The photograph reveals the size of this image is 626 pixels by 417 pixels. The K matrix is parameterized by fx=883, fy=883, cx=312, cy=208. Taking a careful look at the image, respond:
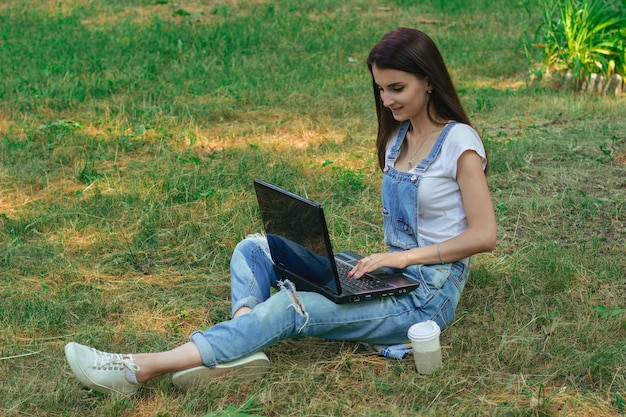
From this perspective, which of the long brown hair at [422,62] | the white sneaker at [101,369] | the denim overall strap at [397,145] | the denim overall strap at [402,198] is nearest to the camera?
the white sneaker at [101,369]

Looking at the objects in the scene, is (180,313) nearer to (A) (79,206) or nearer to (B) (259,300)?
(B) (259,300)

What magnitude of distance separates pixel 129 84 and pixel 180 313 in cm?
405

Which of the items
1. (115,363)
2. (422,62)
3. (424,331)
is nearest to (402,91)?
(422,62)

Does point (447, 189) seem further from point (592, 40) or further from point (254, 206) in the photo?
point (592, 40)

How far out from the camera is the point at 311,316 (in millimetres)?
3359

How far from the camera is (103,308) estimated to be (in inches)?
162

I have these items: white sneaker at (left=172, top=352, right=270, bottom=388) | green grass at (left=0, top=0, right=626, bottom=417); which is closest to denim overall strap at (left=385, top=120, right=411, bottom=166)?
green grass at (left=0, top=0, right=626, bottom=417)

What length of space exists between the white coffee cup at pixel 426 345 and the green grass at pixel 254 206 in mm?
64

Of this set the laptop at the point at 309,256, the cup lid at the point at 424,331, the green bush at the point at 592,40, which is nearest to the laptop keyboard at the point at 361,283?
the laptop at the point at 309,256

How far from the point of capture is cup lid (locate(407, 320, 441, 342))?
3303 millimetres

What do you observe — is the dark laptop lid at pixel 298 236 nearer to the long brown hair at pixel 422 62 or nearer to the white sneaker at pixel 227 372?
the white sneaker at pixel 227 372

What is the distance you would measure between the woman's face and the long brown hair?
22 mm

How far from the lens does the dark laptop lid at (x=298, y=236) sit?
324 centimetres

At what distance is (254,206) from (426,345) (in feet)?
6.84
